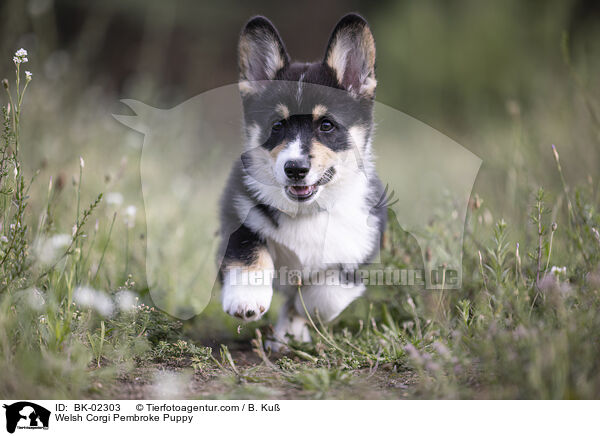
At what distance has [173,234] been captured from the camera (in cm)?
400

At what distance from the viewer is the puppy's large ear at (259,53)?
2729mm

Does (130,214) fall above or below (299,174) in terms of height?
below

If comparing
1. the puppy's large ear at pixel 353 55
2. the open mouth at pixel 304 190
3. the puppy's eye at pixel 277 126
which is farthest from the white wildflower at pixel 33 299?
the puppy's large ear at pixel 353 55

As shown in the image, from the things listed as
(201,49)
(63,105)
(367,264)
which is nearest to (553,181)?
(367,264)

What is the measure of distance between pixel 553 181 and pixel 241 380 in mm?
3017

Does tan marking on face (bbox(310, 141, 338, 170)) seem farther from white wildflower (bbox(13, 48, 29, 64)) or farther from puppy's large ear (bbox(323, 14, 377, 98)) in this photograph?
white wildflower (bbox(13, 48, 29, 64))

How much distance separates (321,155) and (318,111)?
243mm

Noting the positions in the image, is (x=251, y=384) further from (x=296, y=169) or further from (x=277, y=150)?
(x=277, y=150)

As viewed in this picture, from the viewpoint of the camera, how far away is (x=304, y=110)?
279 cm

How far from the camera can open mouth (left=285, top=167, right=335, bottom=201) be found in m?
2.74

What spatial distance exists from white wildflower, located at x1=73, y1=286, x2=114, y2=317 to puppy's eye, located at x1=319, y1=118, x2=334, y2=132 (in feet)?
4.56
